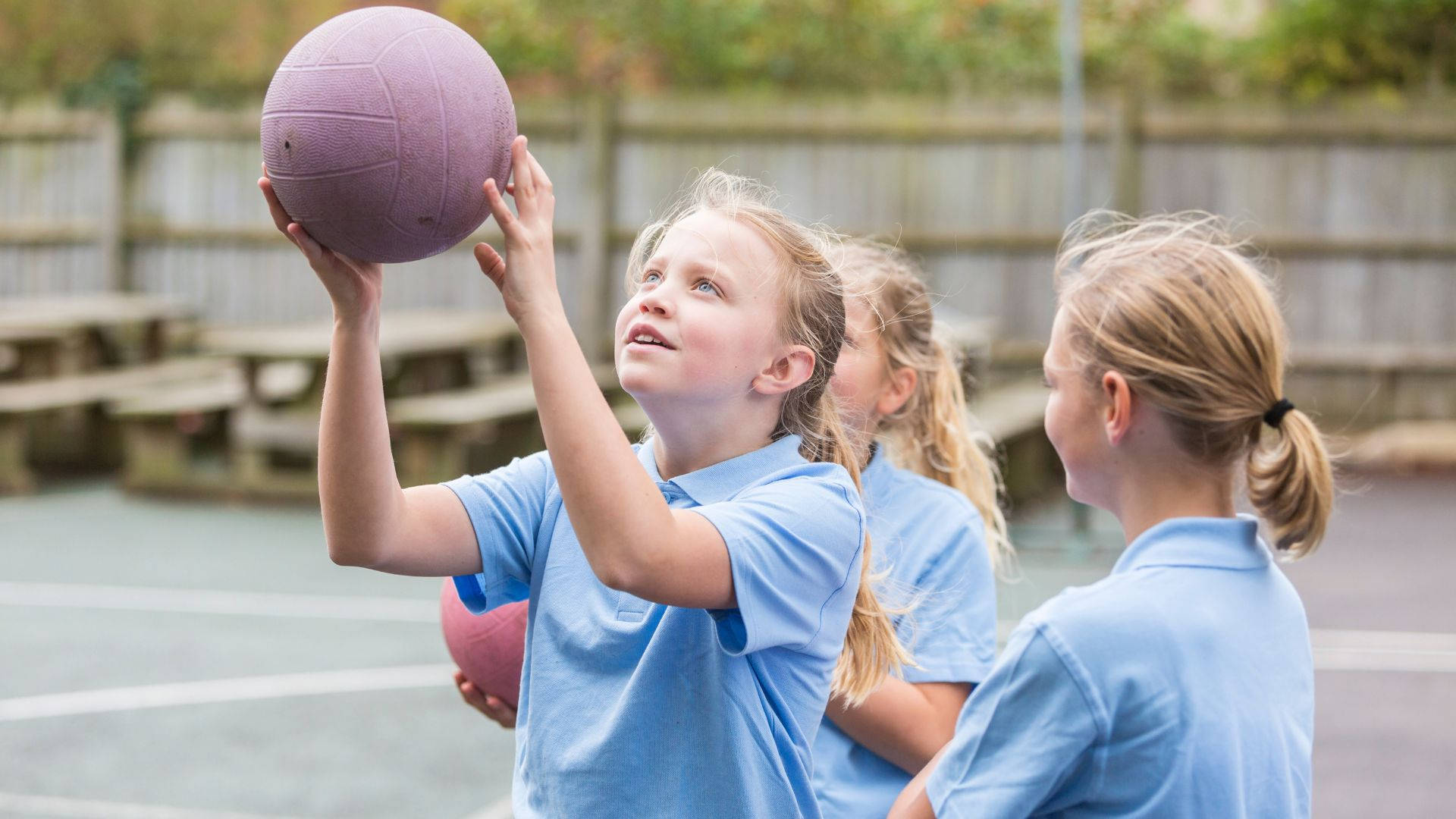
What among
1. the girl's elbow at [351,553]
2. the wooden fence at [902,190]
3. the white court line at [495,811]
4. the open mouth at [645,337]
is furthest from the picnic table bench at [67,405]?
the open mouth at [645,337]

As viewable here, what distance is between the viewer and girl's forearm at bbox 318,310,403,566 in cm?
179

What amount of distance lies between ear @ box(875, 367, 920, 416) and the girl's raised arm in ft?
3.15

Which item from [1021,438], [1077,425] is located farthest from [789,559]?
[1021,438]

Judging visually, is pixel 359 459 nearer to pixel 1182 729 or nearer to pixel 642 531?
pixel 642 531

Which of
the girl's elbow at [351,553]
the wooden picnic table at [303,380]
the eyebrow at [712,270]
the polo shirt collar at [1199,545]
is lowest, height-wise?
the wooden picnic table at [303,380]

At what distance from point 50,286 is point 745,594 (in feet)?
39.8

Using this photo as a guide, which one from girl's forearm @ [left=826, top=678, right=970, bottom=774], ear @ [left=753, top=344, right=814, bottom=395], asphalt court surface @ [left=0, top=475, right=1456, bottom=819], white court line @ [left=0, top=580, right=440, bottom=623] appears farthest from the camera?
white court line @ [left=0, top=580, right=440, bottom=623]

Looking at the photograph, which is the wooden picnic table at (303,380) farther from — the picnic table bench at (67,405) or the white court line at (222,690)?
the white court line at (222,690)

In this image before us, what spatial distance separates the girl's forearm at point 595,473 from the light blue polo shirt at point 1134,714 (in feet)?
1.30

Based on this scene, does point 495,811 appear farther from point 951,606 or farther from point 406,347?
point 406,347

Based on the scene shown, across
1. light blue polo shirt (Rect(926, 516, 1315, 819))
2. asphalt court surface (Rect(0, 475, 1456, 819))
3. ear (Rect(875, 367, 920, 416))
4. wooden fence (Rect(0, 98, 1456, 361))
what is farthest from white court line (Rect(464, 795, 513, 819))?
wooden fence (Rect(0, 98, 1456, 361))

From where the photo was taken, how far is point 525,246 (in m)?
1.59

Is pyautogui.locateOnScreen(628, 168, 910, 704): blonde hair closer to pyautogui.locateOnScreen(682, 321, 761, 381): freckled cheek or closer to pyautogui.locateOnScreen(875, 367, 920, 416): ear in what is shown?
pyautogui.locateOnScreen(682, 321, 761, 381): freckled cheek

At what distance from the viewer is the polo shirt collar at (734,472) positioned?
1825 mm
